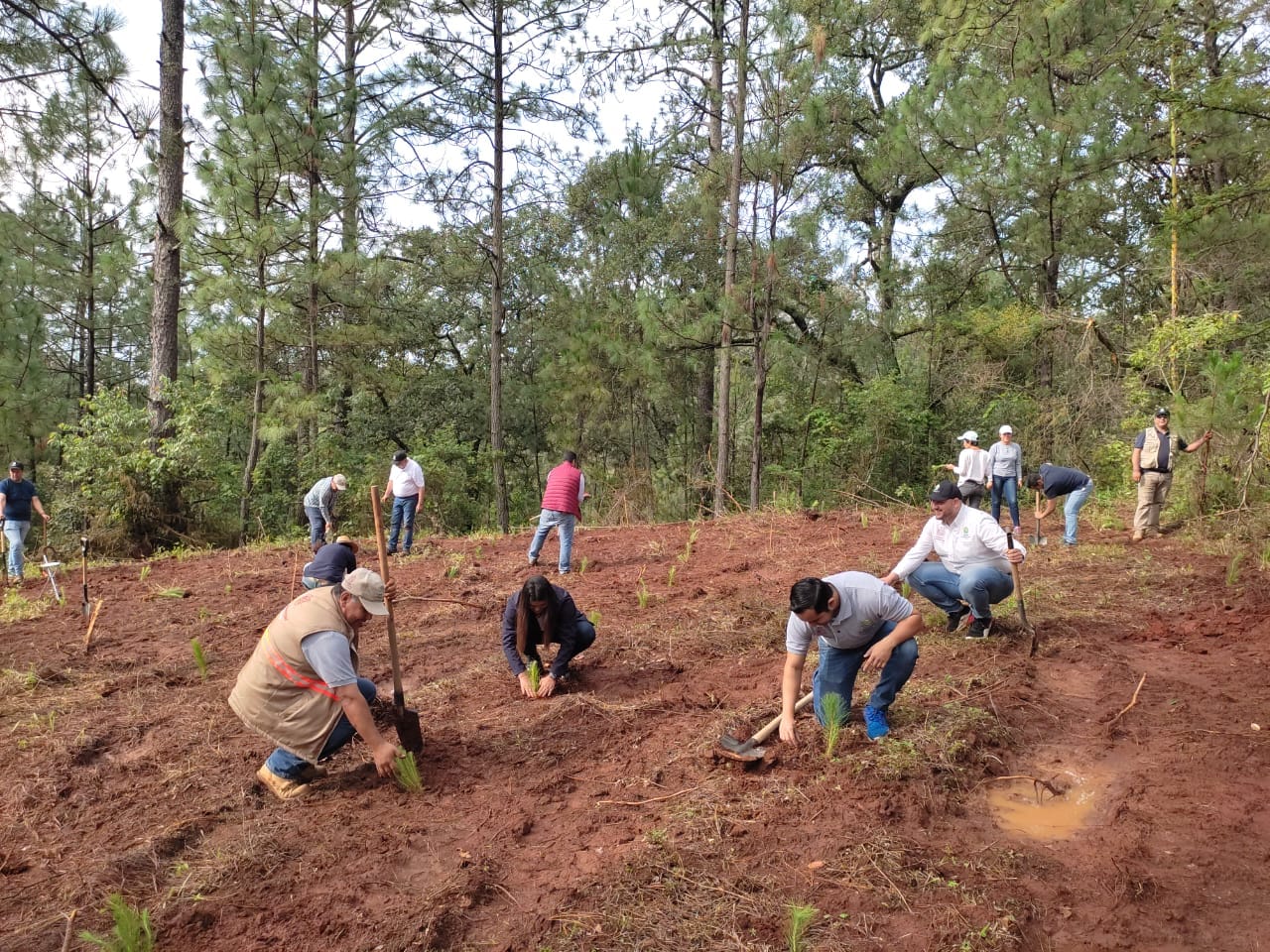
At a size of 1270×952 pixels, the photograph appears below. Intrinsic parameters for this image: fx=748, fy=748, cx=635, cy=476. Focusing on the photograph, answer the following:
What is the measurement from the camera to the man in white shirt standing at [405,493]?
32.0 feet

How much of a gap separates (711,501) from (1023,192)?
8.13m

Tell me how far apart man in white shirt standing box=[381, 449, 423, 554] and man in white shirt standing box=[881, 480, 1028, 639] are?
653 cm

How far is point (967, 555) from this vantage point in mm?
5246

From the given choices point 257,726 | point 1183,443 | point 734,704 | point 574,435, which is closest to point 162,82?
point 574,435

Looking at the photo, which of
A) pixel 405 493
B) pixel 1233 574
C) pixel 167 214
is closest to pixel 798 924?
pixel 1233 574

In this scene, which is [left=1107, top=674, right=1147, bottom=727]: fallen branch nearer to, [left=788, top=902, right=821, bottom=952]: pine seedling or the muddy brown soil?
the muddy brown soil

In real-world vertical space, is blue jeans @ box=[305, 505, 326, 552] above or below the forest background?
below

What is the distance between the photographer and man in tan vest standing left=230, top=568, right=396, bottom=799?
11.9 feet

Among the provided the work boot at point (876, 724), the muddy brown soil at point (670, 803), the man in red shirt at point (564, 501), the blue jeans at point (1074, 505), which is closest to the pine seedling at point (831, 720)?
the muddy brown soil at point (670, 803)

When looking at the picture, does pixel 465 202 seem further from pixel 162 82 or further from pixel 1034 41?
pixel 1034 41

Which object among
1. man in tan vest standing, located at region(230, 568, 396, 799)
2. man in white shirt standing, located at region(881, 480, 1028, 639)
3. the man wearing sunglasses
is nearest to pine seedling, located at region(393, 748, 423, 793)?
man in tan vest standing, located at region(230, 568, 396, 799)

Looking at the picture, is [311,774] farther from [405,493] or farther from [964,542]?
[405,493]

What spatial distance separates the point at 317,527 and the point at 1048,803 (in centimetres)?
876

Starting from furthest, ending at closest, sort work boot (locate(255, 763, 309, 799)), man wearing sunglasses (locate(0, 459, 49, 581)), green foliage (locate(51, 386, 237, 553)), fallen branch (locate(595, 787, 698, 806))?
green foliage (locate(51, 386, 237, 553)) → man wearing sunglasses (locate(0, 459, 49, 581)) → work boot (locate(255, 763, 309, 799)) → fallen branch (locate(595, 787, 698, 806))
